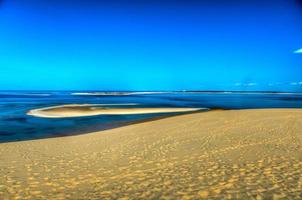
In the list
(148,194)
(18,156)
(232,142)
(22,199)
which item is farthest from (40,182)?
(232,142)

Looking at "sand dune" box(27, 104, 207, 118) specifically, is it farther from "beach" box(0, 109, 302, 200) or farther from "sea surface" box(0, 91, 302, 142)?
"beach" box(0, 109, 302, 200)

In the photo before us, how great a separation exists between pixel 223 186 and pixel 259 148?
225 inches

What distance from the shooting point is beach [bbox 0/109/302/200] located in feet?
25.4

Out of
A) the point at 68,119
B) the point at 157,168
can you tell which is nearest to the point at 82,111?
the point at 68,119

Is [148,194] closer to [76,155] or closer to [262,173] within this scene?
[262,173]

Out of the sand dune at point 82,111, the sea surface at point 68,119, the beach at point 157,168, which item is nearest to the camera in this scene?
the beach at point 157,168

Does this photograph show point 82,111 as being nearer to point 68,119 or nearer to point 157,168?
point 68,119

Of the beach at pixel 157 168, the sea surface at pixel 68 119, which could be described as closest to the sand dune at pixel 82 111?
the sea surface at pixel 68 119

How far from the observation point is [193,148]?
13.5 m

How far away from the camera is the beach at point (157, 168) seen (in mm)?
7740

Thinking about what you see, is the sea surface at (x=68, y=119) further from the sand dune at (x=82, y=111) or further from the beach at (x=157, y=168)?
the beach at (x=157, y=168)

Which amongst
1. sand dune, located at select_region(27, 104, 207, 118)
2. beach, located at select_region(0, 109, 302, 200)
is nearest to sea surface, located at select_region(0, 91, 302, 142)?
sand dune, located at select_region(27, 104, 207, 118)

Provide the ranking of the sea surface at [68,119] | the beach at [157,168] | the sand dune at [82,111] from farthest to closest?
the sand dune at [82,111] < the sea surface at [68,119] < the beach at [157,168]

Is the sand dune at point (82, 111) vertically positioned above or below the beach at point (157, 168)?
above
